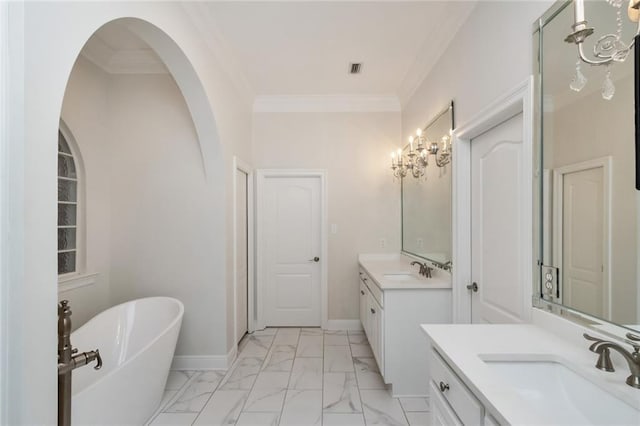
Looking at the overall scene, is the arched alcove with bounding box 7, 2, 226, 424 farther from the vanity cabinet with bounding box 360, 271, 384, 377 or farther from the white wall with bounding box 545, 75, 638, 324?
the vanity cabinet with bounding box 360, 271, 384, 377

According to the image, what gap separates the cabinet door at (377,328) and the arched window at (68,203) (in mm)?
2621

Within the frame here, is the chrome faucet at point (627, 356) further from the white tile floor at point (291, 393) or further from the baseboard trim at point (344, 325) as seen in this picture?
the baseboard trim at point (344, 325)

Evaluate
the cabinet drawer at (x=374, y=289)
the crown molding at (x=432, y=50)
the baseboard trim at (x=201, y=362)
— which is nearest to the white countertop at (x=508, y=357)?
the cabinet drawer at (x=374, y=289)

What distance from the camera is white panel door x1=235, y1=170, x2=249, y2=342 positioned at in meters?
3.32

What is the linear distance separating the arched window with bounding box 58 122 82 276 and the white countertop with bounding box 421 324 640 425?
2.90 meters

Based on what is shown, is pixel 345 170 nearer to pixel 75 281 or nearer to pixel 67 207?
pixel 67 207

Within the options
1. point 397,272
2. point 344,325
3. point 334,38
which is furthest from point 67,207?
point 344,325

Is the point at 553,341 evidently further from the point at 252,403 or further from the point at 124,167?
Answer: the point at 124,167

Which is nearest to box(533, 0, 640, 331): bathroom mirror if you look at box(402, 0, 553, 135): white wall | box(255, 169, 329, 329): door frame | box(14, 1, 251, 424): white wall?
box(402, 0, 553, 135): white wall

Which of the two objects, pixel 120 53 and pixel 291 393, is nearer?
pixel 291 393

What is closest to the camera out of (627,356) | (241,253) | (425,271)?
(627,356)

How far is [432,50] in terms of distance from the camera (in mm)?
2619

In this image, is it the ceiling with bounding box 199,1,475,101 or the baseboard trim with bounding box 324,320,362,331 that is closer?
the ceiling with bounding box 199,1,475,101

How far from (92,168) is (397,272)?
2.96 m
